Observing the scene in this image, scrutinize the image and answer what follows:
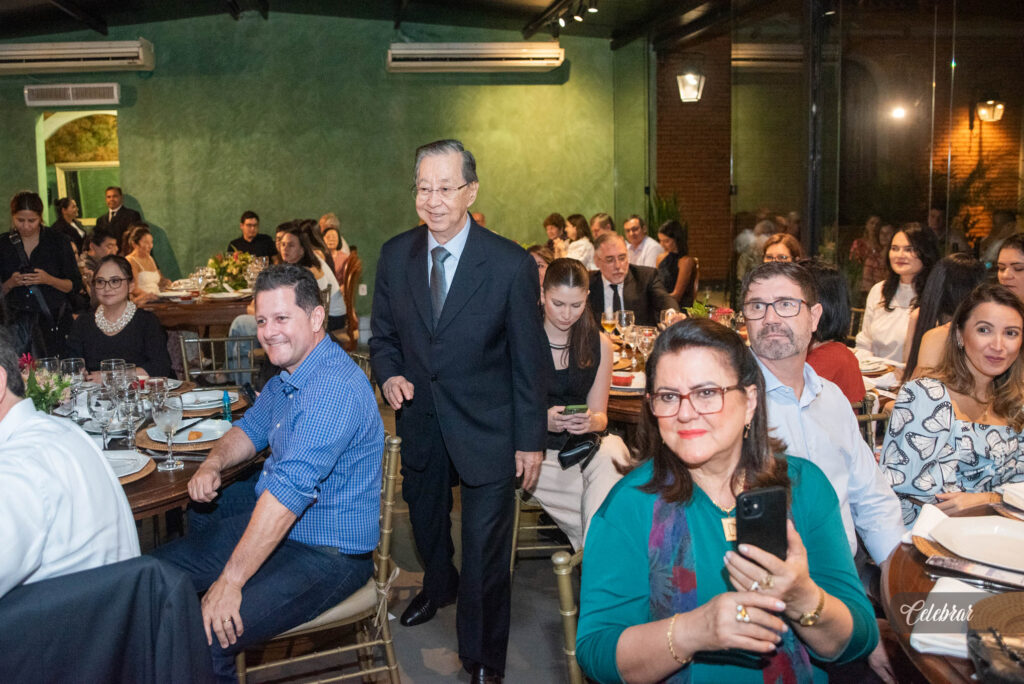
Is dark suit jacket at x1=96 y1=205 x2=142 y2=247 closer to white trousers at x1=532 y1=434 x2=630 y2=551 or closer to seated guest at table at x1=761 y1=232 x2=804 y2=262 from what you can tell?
seated guest at table at x1=761 y1=232 x2=804 y2=262

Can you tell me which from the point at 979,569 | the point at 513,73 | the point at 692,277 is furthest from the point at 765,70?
the point at 979,569

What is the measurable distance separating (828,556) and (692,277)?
705cm

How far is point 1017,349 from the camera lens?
2.75 metres

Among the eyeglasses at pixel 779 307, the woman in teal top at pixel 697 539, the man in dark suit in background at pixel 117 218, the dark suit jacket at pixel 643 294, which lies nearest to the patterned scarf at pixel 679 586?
the woman in teal top at pixel 697 539

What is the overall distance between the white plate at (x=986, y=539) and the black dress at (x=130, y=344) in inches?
147

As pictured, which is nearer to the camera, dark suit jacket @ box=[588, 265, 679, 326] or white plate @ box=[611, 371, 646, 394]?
white plate @ box=[611, 371, 646, 394]

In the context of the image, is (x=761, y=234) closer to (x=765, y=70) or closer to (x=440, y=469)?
(x=765, y=70)

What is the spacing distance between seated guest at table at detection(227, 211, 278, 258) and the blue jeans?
8.73m

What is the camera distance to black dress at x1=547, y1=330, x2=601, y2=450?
3.61 m

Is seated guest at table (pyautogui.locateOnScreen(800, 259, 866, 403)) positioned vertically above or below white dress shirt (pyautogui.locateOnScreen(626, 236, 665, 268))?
below

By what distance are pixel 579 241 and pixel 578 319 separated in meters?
6.24

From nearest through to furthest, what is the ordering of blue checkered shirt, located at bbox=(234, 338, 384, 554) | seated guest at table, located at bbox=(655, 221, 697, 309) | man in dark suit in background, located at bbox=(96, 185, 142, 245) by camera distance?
blue checkered shirt, located at bbox=(234, 338, 384, 554)
seated guest at table, located at bbox=(655, 221, 697, 309)
man in dark suit in background, located at bbox=(96, 185, 142, 245)

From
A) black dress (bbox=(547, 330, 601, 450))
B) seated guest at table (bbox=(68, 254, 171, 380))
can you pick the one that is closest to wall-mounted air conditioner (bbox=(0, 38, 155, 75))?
seated guest at table (bbox=(68, 254, 171, 380))

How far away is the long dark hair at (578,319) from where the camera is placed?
141 inches
